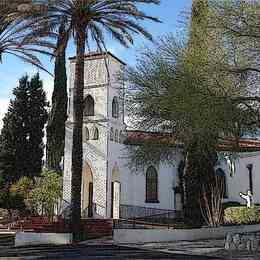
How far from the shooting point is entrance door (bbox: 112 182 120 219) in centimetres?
3012

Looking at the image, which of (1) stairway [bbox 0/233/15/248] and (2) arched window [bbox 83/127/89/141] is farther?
(2) arched window [bbox 83/127/89/141]

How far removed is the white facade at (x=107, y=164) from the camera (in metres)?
30.3

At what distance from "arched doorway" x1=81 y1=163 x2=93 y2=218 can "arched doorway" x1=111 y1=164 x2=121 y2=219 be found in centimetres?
143

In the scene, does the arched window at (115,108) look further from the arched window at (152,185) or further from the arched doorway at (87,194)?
the arched window at (152,185)

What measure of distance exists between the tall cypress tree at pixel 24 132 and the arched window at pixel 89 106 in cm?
1131

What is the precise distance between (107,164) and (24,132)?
1469 centimetres

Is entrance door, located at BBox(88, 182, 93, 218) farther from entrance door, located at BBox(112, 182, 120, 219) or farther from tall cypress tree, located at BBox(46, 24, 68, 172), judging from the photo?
tall cypress tree, located at BBox(46, 24, 68, 172)

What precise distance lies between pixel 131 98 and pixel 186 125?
3455mm

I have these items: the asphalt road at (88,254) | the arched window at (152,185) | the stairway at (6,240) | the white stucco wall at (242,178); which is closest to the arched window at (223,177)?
the white stucco wall at (242,178)

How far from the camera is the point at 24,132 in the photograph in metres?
42.5

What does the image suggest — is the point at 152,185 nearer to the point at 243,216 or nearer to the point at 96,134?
the point at 96,134

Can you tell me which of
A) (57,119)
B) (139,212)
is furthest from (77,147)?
(57,119)

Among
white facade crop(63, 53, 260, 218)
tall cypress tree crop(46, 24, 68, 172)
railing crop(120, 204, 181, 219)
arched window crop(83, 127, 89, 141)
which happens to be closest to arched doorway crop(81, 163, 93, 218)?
white facade crop(63, 53, 260, 218)

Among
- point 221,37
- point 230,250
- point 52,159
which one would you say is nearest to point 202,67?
point 221,37
